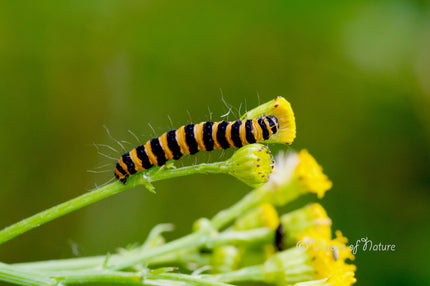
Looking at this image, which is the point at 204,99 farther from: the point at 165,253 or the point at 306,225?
the point at 165,253

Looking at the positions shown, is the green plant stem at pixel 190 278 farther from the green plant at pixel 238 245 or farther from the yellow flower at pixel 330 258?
the yellow flower at pixel 330 258

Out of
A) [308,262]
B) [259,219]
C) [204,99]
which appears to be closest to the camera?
[308,262]

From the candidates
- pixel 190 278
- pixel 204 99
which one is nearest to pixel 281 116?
pixel 190 278

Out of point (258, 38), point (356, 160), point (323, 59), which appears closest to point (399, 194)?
point (356, 160)

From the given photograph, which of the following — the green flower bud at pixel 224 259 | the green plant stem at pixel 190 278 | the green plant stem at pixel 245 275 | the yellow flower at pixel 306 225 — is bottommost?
the green plant stem at pixel 190 278

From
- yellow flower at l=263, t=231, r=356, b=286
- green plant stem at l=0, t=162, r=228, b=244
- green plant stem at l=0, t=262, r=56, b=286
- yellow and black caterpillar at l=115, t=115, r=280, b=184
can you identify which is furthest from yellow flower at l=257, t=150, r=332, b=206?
green plant stem at l=0, t=262, r=56, b=286

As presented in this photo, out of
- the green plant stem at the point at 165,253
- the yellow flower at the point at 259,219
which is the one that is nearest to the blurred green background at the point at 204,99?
the yellow flower at the point at 259,219
